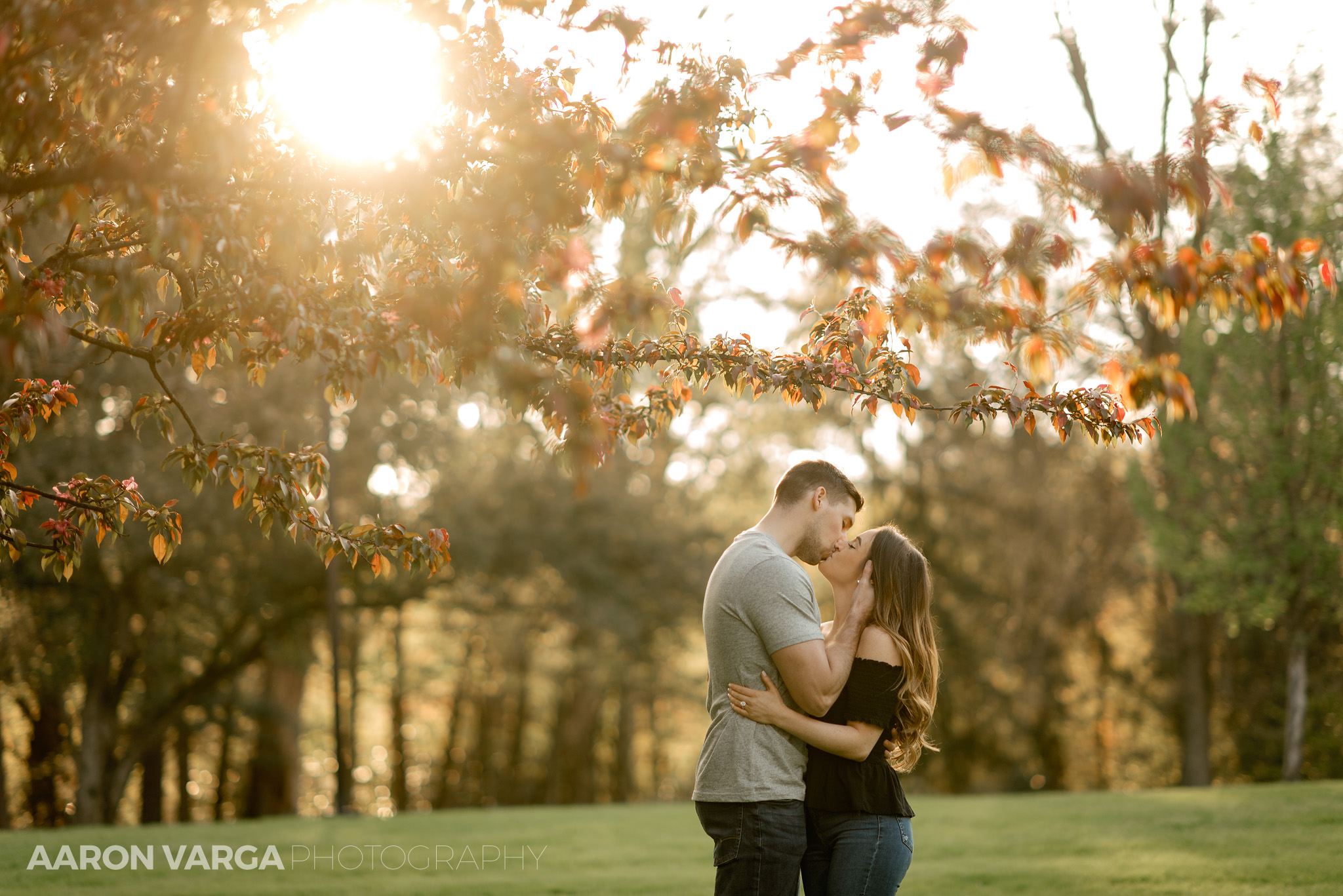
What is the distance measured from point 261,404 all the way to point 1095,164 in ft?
56.8

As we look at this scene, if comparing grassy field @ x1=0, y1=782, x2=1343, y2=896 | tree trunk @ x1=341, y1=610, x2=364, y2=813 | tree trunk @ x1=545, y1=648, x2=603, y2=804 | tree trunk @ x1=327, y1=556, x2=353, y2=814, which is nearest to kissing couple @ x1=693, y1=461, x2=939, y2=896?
grassy field @ x1=0, y1=782, x2=1343, y2=896

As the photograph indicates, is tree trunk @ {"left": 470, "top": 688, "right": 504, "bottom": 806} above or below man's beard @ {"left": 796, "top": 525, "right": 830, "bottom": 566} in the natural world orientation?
below

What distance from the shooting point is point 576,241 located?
2.71m

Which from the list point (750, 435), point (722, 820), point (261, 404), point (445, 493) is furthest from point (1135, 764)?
point (722, 820)

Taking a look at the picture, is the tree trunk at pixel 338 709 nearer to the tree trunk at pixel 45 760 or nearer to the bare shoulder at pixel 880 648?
the tree trunk at pixel 45 760

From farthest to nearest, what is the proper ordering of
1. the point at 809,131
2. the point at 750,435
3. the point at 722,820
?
the point at 750,435 → the point at 722,820 → the point at 809,131

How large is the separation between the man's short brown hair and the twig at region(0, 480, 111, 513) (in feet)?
10.6

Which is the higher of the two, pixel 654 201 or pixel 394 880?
pixel 654 201

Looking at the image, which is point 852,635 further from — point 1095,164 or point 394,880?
point 394,880

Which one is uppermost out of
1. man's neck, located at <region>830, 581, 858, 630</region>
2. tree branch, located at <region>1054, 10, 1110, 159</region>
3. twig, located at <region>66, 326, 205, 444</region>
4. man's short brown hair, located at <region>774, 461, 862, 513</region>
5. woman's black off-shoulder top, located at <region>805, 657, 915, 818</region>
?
tree branch, located at <region>1054, 10, 1110, 159</region>

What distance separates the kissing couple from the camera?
3.52 m

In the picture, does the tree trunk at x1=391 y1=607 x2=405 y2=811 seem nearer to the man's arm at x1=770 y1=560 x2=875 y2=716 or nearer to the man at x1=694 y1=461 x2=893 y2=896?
the man at x1=694 y1=461 x2=893 y2=896

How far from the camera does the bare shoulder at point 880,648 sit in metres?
3.80

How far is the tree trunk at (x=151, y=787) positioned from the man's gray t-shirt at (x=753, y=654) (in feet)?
82.6
